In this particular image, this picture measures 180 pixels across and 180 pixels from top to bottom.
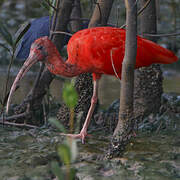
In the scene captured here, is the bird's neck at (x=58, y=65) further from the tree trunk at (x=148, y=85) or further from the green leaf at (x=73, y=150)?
the green leaf at (x=73, y=150)

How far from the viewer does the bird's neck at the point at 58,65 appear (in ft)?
9.59

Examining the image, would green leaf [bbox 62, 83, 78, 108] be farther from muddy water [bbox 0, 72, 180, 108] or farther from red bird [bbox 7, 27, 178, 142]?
muddy water [bbox 0, 72, 180, 108]

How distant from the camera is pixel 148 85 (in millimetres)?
3902

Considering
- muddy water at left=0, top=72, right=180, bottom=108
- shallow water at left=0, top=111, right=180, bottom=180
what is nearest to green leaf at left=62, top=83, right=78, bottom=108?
shallow water at left=0, top=111, right=180, bottom=180

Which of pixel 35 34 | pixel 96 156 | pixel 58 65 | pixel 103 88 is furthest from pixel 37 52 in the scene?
pixel 103 88

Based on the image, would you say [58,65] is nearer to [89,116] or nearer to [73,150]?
[89,116]

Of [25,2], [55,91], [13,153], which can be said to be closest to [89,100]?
[13,153]

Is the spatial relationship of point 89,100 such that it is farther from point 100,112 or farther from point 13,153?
point 13,153

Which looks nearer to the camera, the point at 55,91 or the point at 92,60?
the point at 92,60

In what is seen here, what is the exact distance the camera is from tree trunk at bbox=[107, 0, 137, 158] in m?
2.36

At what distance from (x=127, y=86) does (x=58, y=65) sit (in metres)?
0.75

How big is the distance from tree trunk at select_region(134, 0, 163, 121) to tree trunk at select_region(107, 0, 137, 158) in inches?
56.6

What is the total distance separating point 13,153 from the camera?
278 centimetres

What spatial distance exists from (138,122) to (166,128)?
1.25 feet
